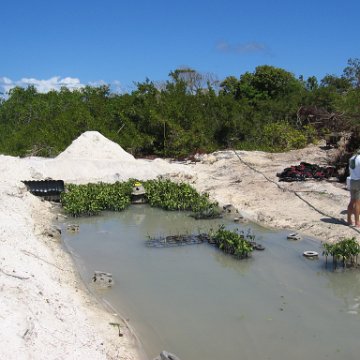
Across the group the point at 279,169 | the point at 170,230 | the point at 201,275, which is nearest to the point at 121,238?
the point at 170,230

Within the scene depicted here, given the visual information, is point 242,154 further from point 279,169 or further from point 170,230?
point 170,230

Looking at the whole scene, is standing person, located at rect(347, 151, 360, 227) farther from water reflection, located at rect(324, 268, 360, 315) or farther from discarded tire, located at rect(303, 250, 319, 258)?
water reflection, located at rect(324, 268, 360, 315)

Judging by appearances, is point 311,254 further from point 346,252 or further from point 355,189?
point 355,189

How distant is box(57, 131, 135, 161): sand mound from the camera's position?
2034 cm

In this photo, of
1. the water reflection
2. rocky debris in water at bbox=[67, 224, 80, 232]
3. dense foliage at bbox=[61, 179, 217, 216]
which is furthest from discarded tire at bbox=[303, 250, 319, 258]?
rocky debris in water at bbox=[67, 224, 80, 232]

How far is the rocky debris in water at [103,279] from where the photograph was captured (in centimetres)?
823

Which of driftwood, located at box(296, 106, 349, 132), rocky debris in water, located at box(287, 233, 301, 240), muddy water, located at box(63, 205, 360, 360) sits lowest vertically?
muddy water, located at box(63, 205, 360, 360)

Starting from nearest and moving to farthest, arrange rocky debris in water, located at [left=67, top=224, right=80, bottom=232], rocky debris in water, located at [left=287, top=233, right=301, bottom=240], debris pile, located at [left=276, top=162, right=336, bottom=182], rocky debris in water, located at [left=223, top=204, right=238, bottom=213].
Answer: rocky debris in water, located at [left=287, top=233, right=301, bottom=240]
rocky debris in water, located at [left=67, top=224, right=80, bottom=232]
rocky debris in water, located at [left=223, top=204, right=238, bottom=213]
debris pile, located at [left=276, top=162, right=336, bottom=182]

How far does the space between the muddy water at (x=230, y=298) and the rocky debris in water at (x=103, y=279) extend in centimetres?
14

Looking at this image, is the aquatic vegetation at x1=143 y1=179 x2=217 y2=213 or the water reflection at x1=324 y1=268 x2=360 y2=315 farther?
the aquatic vegetation at x1=143 y1=179 x2=217 y2=213

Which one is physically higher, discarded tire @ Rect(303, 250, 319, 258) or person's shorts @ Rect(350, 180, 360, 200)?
person's shorts @ Rect(350, 180, 360, 200)

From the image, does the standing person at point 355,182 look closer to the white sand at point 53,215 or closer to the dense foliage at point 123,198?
the white sand at point 53,215

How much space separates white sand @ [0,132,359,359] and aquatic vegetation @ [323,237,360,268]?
4.51 feet

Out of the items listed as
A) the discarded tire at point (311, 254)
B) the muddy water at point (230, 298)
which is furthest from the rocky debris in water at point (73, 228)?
the discarded tire at point (311, 254)
